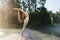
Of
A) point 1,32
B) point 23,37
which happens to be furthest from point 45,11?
point 1,32

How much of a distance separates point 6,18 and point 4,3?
0.72 feet

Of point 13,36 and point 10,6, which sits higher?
point 10,6

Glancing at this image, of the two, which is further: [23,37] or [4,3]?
[4,3]

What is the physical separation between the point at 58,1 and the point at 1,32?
90 cm

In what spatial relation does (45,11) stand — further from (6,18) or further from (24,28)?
(6,18)

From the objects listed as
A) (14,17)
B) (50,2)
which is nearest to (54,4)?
(50,2)

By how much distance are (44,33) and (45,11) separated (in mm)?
312

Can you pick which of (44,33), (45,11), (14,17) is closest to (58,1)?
(45,11)

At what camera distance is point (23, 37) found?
188cm

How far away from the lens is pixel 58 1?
2.12 meters

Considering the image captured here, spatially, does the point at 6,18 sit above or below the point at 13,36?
above

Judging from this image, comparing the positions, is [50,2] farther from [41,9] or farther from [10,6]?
[10,6]

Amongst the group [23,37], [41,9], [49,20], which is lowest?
[23,37]

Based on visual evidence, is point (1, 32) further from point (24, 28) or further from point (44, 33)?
point (44, 33)
